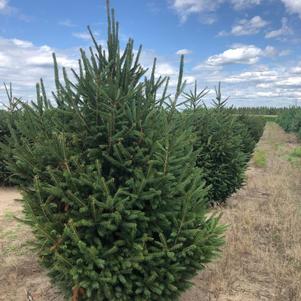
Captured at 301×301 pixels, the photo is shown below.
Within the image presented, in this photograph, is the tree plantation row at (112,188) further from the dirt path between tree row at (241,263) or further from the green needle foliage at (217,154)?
the green needle foliage at (217,154)

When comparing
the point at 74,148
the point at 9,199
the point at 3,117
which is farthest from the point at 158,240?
the point at 3,117

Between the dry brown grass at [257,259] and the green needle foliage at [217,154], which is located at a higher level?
the green needle foliage at [217,154]

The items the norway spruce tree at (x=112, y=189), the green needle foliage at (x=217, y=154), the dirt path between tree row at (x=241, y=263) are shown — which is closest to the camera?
the norway spruce tree at (x=112, y=189)

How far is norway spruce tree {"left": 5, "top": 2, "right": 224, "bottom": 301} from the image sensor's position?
11.4 feet

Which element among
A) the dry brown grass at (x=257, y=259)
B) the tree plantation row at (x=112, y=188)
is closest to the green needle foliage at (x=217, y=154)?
the dry brown grass at (x=257, y=259)

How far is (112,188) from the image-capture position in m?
3.69

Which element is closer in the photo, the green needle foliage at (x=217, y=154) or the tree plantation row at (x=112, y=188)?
the tree plantation row at (x=112, y=188)

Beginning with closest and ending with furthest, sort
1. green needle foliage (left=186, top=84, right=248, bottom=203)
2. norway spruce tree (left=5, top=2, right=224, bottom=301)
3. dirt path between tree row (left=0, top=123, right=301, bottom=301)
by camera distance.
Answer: norway spruce tree (left=5, top=2, right=224, bottom=301)
dirt path between tree row (left=0, top=123, right=301, bottom=301)
green needle foliage (left=186, top=84, right=248, bottom=203)

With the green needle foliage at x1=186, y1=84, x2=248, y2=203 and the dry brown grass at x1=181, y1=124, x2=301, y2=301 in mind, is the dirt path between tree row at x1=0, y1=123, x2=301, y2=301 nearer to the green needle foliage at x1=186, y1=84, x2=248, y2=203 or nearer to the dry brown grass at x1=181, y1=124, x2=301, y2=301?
the dry brown grass at x1=181, y1=124, x2=301, y2=301

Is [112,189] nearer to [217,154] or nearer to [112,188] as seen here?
[112,188]

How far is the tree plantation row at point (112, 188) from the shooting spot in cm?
348


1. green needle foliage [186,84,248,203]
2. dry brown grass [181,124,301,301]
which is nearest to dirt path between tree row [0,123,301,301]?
dry brown grass [181,124,301,301]

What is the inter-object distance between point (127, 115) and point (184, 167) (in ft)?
2.59

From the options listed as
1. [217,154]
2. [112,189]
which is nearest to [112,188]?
[112,189]
